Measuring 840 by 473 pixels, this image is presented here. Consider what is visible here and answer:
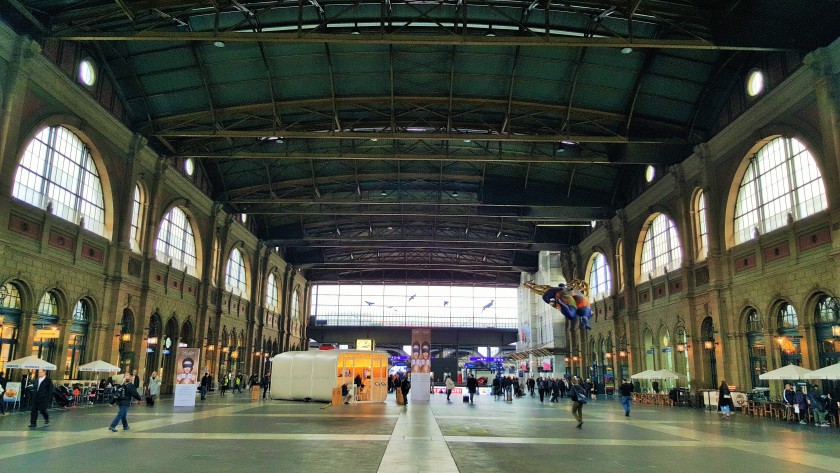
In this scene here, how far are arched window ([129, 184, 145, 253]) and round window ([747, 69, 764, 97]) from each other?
31.8 m

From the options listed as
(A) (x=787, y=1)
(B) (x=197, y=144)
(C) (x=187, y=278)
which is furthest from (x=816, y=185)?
(C) (x=187, y=278)

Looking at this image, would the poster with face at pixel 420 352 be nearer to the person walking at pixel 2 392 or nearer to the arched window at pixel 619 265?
the arched window at pixel 619 265

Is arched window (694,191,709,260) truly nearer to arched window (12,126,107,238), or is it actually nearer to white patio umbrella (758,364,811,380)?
white patio umbrella (758,364,811,380)

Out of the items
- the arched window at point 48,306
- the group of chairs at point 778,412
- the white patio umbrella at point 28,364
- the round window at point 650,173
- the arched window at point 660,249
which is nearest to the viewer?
the group of chairs at point 778,412


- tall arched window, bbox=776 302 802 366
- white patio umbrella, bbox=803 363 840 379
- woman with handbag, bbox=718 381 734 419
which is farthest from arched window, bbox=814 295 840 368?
woman with handbag, bbox=718 381 734 419

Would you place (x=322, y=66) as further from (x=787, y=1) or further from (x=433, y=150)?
(x=787, y=1)

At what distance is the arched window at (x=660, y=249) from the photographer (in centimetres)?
3741

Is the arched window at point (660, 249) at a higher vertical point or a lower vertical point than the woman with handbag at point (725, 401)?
higher

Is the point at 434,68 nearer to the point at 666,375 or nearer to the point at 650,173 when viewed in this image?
the point at 650,173

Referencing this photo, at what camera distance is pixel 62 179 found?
90.1 feet

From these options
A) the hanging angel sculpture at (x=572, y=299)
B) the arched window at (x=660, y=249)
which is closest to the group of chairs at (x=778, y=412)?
the arched window at (x=660, y=249)

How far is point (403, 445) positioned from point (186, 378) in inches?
694

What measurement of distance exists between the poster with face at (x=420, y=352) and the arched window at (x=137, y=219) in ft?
59.4

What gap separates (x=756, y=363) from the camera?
94.8 ft
